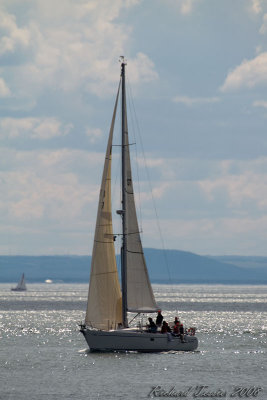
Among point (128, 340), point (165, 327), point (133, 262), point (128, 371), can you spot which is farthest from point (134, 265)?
point (128, 371)

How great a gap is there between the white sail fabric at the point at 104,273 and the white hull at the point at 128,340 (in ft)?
2.82

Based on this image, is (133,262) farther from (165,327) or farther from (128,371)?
(128,371)

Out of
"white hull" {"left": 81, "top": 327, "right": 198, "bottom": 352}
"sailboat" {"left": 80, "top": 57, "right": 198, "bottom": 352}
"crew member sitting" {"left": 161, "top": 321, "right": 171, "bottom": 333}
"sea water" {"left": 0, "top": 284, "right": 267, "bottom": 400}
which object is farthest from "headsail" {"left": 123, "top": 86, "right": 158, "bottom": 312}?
"sea water" {"left": 0, "top": 284, "right": 267, "bottom": 400}

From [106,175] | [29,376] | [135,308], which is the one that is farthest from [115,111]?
[29,376]

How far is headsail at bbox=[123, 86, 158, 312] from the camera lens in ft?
197

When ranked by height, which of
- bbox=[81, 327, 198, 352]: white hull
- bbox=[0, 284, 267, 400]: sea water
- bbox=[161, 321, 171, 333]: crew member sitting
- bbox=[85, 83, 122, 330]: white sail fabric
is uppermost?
bbox=[85, 83, 122, 330]: white sail fabric

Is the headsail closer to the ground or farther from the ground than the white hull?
farther from the ground

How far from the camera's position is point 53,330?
90188 millimetres

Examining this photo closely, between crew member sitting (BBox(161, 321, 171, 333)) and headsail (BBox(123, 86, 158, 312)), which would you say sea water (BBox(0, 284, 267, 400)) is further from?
headsail (BBox(123, 86, 158, 312))

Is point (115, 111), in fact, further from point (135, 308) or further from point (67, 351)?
point (67, 351)

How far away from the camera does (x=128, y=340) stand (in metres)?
58.7

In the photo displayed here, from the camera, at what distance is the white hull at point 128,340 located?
5859cm

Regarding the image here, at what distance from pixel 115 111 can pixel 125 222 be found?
23.3ft

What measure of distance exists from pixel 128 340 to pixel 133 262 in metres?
5.06
